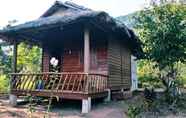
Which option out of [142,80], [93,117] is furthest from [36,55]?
[93,117]

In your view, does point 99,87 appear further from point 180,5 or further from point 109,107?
point 180,5

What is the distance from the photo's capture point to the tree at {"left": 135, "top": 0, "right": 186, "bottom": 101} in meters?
15.0

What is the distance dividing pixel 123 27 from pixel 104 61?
2498 millimetres

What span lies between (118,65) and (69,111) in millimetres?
6047

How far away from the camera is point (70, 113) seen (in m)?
12.3

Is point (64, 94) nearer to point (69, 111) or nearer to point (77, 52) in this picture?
point (69, 111)

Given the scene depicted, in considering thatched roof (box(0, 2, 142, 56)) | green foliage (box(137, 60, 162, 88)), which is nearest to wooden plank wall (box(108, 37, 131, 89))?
thatched roof (box(0, 2, 142, 56))

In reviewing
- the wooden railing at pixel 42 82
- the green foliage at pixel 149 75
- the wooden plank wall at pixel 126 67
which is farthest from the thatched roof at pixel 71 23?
the green foliage at pixel 149 75

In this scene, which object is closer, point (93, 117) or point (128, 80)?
point (93, 117)

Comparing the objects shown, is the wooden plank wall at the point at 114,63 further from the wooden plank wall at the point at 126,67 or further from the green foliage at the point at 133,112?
the green foliage at the point at 133,112

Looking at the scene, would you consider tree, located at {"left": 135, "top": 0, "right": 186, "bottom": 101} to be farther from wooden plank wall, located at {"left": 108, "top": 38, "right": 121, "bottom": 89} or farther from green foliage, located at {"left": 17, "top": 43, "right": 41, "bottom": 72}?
green foliage, located at {"left": 17, "top": 43, "right": 41, "bottom": 72}

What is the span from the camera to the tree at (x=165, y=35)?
49.2 feet

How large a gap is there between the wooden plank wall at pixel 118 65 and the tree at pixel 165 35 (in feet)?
5.81

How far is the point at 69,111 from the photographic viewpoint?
12859 millimetres
